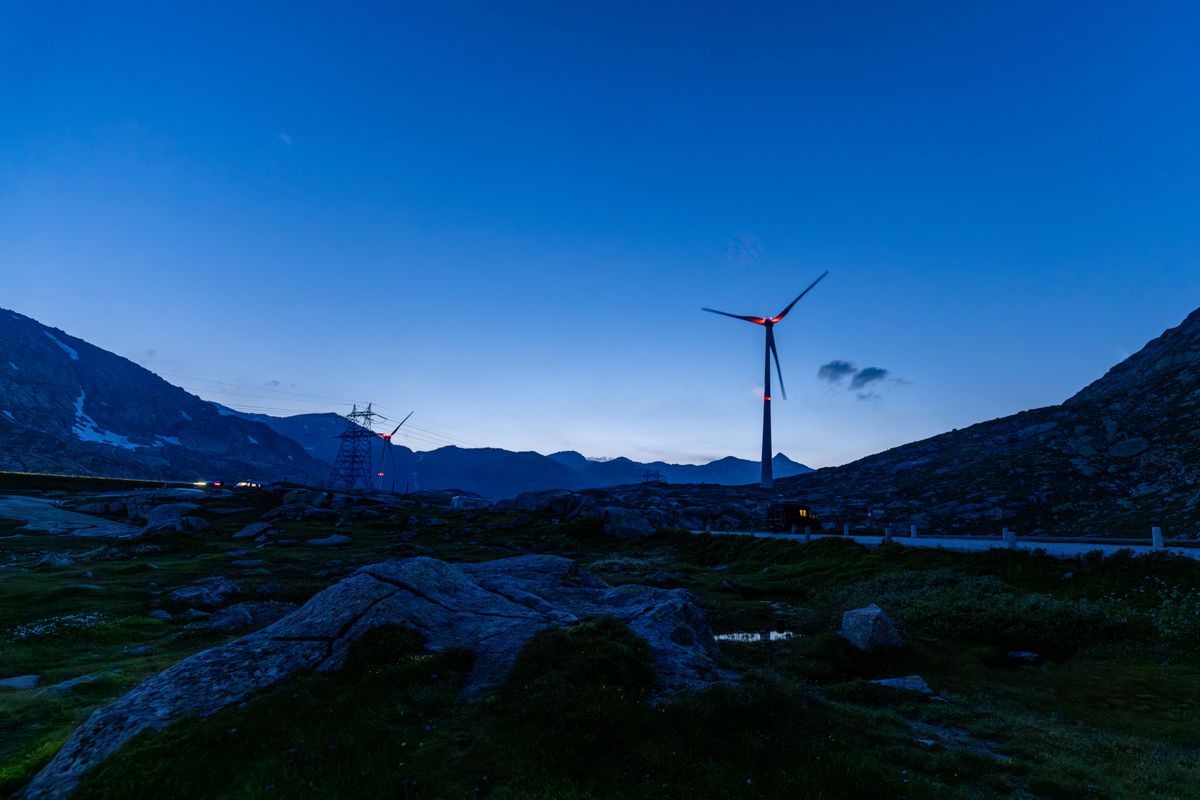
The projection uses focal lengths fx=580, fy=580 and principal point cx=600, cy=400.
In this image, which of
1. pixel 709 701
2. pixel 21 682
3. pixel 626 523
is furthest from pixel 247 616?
pixel 626 523

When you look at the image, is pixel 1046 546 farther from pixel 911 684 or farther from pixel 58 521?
pixel 58 521

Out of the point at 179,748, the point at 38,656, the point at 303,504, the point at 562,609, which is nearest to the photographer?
the point at 179,748

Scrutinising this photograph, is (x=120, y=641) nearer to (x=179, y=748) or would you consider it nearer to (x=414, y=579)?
(x=414, y=579)

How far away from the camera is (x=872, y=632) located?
Answer: 100ft

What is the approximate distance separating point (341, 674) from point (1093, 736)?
24.3 m

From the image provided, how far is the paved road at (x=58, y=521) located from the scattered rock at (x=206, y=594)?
47.8m

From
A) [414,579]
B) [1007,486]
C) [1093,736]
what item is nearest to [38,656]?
[414,579]

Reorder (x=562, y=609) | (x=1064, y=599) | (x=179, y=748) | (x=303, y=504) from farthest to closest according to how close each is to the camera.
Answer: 1. (x=303, y=504)
2. (x=1064, y=599)
3. (x=562, y=609)
4. (x=179, y=748)

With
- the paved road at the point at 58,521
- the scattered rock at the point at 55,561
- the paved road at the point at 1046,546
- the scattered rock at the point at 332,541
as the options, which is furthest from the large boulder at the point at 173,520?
the paved road at the point at 1046,546

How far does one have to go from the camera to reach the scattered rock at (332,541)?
263ft

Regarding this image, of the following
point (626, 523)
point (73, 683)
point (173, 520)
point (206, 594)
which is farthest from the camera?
point (626, 523)

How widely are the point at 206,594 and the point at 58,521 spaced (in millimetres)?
75650

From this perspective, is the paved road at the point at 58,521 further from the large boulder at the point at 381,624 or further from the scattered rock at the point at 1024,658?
the scattered rock at the point at 1024,658

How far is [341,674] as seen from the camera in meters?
17.8
